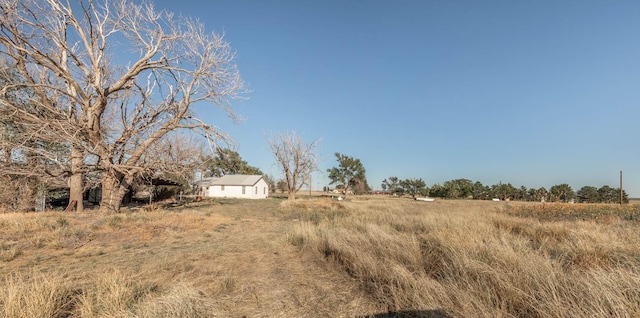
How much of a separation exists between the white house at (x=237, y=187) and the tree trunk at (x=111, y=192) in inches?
1311

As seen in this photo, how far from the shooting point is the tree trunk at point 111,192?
16172mm

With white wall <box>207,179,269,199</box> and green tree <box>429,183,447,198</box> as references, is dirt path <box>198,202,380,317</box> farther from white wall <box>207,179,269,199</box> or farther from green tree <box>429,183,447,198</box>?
green tree <box>429,183,447,198</box>

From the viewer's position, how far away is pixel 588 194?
4872cm

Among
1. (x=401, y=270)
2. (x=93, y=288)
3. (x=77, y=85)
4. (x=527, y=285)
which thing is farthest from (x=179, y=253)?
(x=77, y=85)

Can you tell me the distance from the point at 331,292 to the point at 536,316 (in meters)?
2.56

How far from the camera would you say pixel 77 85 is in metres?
14.7

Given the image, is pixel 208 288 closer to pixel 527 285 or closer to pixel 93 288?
pixel 93 288

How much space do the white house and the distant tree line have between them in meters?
36.7

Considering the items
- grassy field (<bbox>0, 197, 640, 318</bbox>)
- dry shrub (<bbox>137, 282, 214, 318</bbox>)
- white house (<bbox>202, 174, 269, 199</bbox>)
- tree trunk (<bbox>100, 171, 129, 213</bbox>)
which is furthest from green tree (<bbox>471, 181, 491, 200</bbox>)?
dry shrub (<bbox>137, 282, 214, 318</bbox>)

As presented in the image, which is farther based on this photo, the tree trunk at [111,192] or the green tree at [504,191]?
the green tree at [504,191]

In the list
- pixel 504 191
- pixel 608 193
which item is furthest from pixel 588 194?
pixel 504 191

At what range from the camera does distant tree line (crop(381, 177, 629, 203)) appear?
45.8 m

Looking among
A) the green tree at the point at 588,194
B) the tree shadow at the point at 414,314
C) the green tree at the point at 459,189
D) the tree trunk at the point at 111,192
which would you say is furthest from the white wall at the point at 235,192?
the green tree at the point at 588,194

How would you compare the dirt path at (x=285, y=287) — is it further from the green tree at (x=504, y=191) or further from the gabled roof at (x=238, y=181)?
the green tree at (x=504, y=191)
